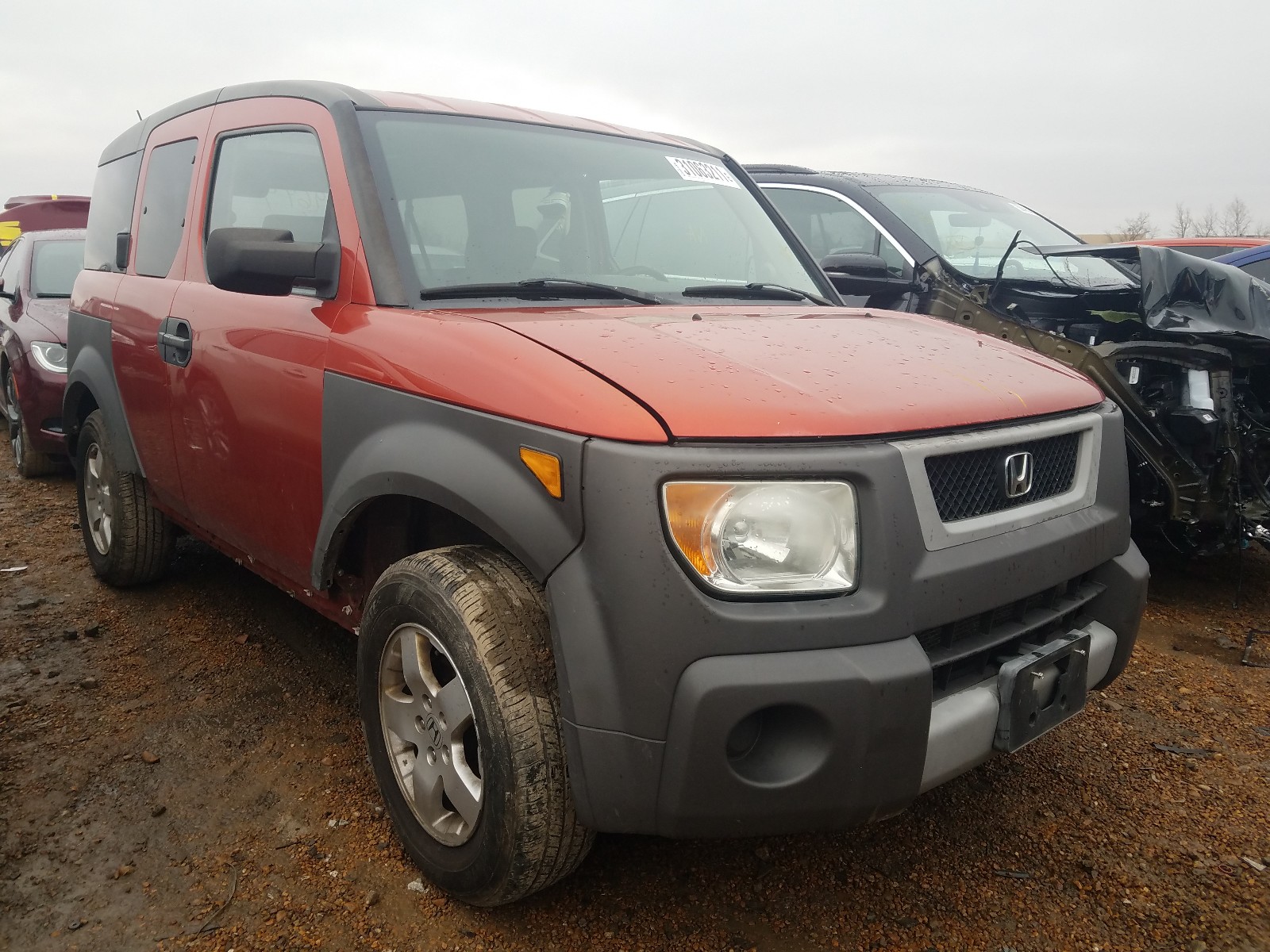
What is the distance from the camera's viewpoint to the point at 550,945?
2.01m

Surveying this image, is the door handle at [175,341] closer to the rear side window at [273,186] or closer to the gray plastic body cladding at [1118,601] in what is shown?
the rear side window at [273,186]

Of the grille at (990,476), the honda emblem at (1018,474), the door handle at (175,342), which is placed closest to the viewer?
the grille at (990,476)

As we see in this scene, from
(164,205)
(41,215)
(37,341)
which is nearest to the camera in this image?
(164,205)

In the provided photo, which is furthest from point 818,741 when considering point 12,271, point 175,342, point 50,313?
point 12,271

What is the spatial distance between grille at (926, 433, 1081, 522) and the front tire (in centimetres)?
81

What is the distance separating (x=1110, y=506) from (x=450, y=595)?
1.54 m

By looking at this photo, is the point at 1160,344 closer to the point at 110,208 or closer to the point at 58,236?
the point at 110,208

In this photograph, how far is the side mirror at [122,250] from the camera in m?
3.68

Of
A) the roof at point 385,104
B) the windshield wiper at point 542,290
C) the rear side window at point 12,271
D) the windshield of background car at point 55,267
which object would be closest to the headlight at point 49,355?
the windshield of background car at point 55,267

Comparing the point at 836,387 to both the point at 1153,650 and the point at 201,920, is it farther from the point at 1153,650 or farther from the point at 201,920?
the point at 1153,650

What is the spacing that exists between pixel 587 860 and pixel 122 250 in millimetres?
2999

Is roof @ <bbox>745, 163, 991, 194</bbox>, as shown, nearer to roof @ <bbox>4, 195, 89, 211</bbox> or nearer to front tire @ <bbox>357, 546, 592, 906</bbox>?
front tire @ <bbox>357, 546, 592, 906</bbox>

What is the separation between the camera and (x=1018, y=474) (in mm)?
1977

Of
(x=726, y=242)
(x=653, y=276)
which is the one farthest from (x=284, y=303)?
(x=726, y=242)
